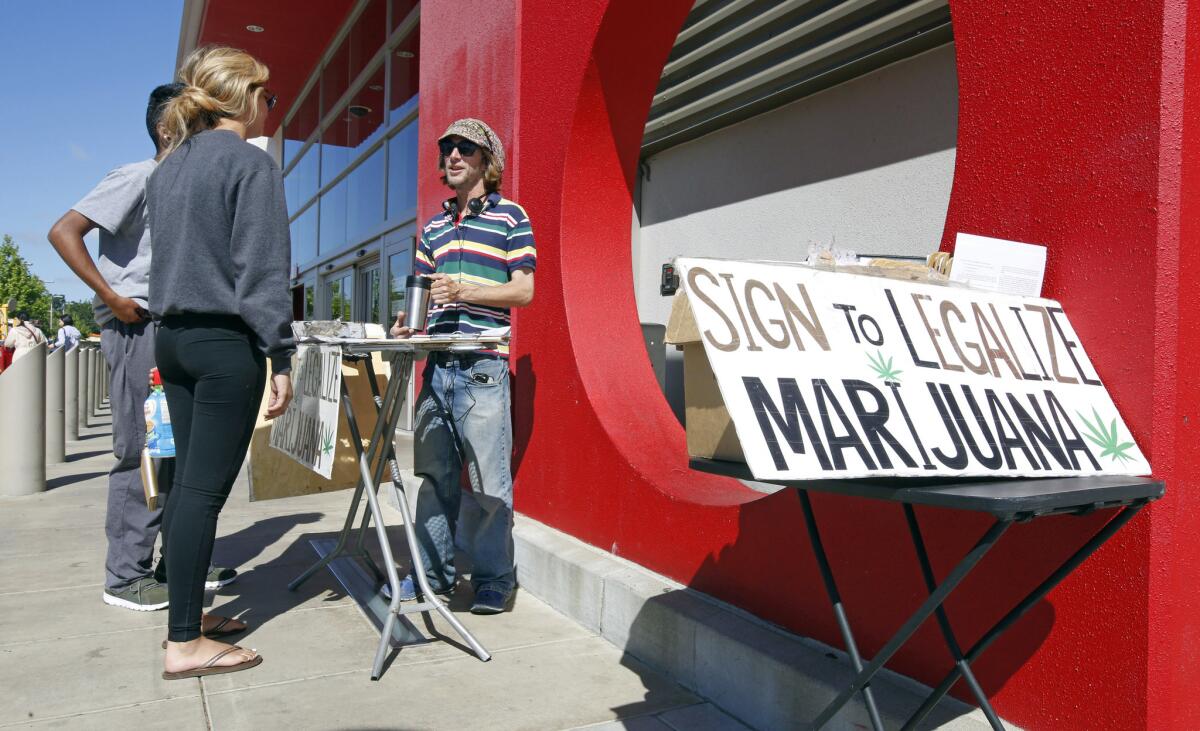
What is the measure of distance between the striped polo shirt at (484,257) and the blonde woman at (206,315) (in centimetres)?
82

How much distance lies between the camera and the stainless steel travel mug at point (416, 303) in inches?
125

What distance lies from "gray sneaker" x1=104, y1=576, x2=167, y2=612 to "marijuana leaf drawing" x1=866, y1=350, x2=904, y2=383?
3081 mm

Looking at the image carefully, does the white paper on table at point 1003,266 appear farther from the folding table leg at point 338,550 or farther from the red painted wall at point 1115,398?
the folding table leg at point 338,550

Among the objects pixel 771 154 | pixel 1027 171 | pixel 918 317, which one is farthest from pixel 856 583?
pixel 771 154

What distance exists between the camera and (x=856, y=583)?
7.68 feet

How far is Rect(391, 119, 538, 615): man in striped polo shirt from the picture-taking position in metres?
3.39

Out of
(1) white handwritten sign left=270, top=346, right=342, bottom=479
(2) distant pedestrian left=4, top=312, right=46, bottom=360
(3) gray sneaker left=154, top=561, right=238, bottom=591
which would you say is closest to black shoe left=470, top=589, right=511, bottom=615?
(1) white handwritten sign left=270, top=346, right=342, bottom=479

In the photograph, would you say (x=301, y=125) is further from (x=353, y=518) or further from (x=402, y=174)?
(x=353, y=518)

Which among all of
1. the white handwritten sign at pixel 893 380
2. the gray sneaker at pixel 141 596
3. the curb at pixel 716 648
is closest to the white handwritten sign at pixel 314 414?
the gray sneaker at pixel 141 596

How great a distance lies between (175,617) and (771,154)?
15.8ft

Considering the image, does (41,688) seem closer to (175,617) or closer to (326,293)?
(175,617)

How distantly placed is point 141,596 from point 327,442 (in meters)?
1.31

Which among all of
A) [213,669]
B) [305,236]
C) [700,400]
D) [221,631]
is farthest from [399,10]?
[700,400]

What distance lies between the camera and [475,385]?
133 inches
